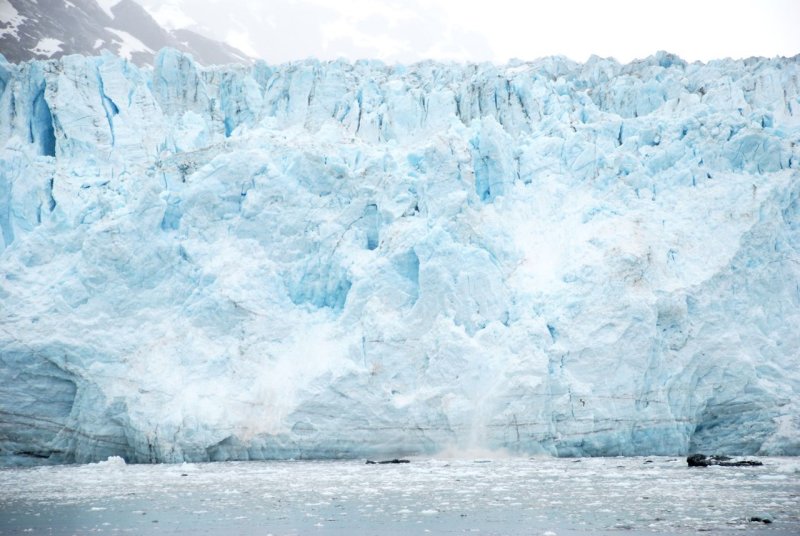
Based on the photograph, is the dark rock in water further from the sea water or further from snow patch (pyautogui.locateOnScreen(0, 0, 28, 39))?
snow patch (pyautogui.locateOnScreen(0, 0, 28, 39))

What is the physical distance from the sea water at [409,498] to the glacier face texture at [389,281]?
1.14m

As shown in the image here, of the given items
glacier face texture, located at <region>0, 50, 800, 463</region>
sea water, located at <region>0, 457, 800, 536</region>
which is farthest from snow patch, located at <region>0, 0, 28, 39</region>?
sea water, located at <region>0, 457, 800, 536</region>

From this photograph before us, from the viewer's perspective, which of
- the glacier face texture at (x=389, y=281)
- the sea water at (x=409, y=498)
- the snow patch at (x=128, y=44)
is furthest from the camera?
the snow patch at (x=128, y=44)

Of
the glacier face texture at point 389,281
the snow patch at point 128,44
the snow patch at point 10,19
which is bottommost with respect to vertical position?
the glacier face texture at point 389,281

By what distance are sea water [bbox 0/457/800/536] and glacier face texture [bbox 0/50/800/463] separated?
1.14 m

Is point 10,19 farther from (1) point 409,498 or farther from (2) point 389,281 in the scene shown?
(1) point 409,498

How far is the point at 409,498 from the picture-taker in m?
10.8

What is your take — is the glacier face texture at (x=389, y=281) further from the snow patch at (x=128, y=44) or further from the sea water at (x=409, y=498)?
the snow patch at (x=128, y=44)

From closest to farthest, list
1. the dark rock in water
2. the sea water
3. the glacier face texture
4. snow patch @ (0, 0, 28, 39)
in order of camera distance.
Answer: the sea water < the dark rock in water < the glacier face texture < snow patch @ (0, 0, 28, 39)

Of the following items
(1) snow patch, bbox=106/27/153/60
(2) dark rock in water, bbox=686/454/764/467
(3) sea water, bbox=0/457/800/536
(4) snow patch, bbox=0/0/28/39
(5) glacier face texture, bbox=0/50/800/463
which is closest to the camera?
(3) sea water, bbox=0/457/800/536

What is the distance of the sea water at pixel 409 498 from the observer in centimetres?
866

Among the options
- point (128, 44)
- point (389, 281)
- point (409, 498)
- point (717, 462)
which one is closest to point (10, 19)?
point (128, 44)

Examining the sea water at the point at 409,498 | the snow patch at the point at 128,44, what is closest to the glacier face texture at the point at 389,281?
the sea water at the point at 409,498

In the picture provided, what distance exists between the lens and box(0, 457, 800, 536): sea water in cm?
866
